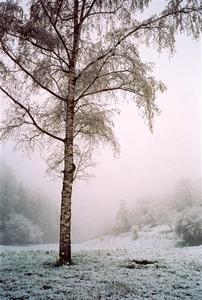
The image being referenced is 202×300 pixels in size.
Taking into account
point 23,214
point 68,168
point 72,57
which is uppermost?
point 72,57

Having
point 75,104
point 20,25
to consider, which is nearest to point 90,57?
point 75,104

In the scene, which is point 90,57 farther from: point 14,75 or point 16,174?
point 16,174

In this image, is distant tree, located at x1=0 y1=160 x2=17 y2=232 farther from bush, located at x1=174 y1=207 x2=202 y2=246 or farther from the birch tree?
the birch tree

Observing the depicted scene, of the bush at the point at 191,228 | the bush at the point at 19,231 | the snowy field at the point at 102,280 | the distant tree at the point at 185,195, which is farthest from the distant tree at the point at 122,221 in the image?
the snowy field at the point at 102,280

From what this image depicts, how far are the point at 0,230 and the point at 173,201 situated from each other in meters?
24.4

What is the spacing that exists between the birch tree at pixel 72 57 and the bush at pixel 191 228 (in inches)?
699

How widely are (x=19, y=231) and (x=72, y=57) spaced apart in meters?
39.1

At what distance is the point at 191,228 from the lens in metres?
27.3

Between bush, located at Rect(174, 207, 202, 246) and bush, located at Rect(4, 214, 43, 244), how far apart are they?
80.1 feet

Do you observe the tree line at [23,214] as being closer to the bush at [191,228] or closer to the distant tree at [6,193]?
the distant tree at [6,193]

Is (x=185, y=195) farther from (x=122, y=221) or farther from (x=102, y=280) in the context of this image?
(x=102, y=280)

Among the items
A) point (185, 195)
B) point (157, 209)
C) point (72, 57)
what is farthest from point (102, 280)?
point (185, 195)

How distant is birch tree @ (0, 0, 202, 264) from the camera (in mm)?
11047

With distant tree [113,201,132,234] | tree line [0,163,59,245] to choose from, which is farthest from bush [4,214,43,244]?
distant tree [113,201,132,234]
